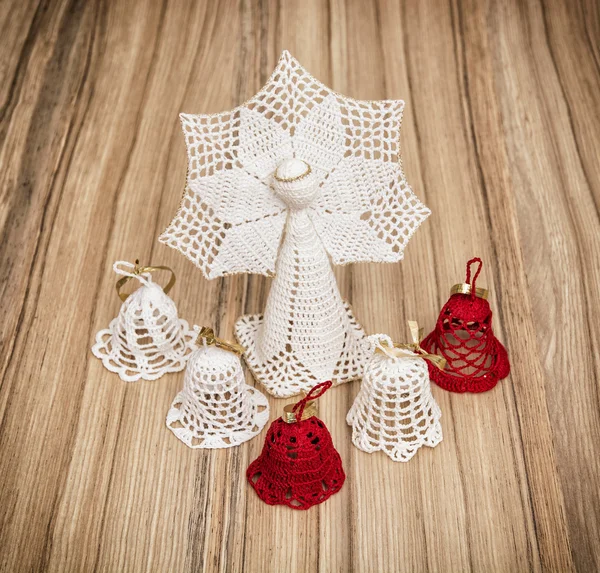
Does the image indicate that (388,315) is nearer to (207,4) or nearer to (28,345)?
(28,345)

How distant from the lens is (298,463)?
3.54ft

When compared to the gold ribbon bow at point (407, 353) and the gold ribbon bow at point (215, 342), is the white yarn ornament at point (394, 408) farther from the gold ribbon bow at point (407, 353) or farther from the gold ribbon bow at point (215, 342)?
the gold ribbon bow at point (215, 342)

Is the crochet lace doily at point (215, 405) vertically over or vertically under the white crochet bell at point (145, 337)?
under

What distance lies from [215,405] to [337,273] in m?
0.34

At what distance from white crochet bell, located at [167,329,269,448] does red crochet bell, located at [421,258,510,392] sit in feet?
0.90

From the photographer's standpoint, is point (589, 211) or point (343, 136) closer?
point (343, 136)

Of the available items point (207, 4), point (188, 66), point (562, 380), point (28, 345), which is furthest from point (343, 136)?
point (207, 4)

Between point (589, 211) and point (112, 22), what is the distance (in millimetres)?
1079

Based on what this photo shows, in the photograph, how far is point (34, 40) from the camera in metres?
1.81

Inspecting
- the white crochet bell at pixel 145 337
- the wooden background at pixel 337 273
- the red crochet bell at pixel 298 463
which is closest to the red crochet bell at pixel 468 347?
the wooden background at pixel 337 273

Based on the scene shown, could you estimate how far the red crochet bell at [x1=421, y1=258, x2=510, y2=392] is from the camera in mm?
1222

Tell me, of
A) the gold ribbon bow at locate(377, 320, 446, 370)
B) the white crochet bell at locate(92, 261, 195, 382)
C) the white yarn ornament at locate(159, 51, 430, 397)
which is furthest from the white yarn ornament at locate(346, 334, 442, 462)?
the white crochet bell at locate(92, 261, 195, 382)

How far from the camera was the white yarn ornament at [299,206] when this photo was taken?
1154mm

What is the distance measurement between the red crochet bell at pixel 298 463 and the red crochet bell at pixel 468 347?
227mm
